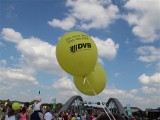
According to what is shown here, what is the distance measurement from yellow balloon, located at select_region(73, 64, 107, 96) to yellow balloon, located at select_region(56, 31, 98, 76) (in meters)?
0.66

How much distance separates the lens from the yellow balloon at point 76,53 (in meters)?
7.95

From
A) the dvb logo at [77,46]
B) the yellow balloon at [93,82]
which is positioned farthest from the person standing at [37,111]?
the dvb logo at [77,46]

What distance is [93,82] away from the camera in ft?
30.6

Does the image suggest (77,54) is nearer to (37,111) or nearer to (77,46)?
(77,46)

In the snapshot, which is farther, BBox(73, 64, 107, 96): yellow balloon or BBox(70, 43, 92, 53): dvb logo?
BBox(73, 64, 107, 96): yellow balloon

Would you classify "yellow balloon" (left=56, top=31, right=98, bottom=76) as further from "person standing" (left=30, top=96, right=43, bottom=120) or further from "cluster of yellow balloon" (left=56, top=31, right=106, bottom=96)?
"person standing" (left=30, top=96, right=43, bottom=120)

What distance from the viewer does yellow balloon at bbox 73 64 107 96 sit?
916 cm

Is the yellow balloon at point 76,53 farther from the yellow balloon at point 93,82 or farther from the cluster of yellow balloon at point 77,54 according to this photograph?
the yellow balloon at point 93,82

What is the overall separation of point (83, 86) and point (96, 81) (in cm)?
42

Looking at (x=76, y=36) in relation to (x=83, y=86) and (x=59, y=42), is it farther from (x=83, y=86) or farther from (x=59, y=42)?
(x=83, y=86)

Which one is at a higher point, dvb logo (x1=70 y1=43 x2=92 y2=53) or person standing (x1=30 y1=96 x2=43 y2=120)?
dvb logo (x1=70 y1=43 x2=92 y2=53)

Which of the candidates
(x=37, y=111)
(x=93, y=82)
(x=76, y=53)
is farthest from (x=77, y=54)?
(x=37, y=111)

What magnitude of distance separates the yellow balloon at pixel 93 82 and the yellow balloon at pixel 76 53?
662mm

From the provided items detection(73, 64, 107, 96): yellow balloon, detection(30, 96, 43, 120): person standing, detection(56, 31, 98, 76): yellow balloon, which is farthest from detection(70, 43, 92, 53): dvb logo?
detection(30, 96, 43, 120): person standing
